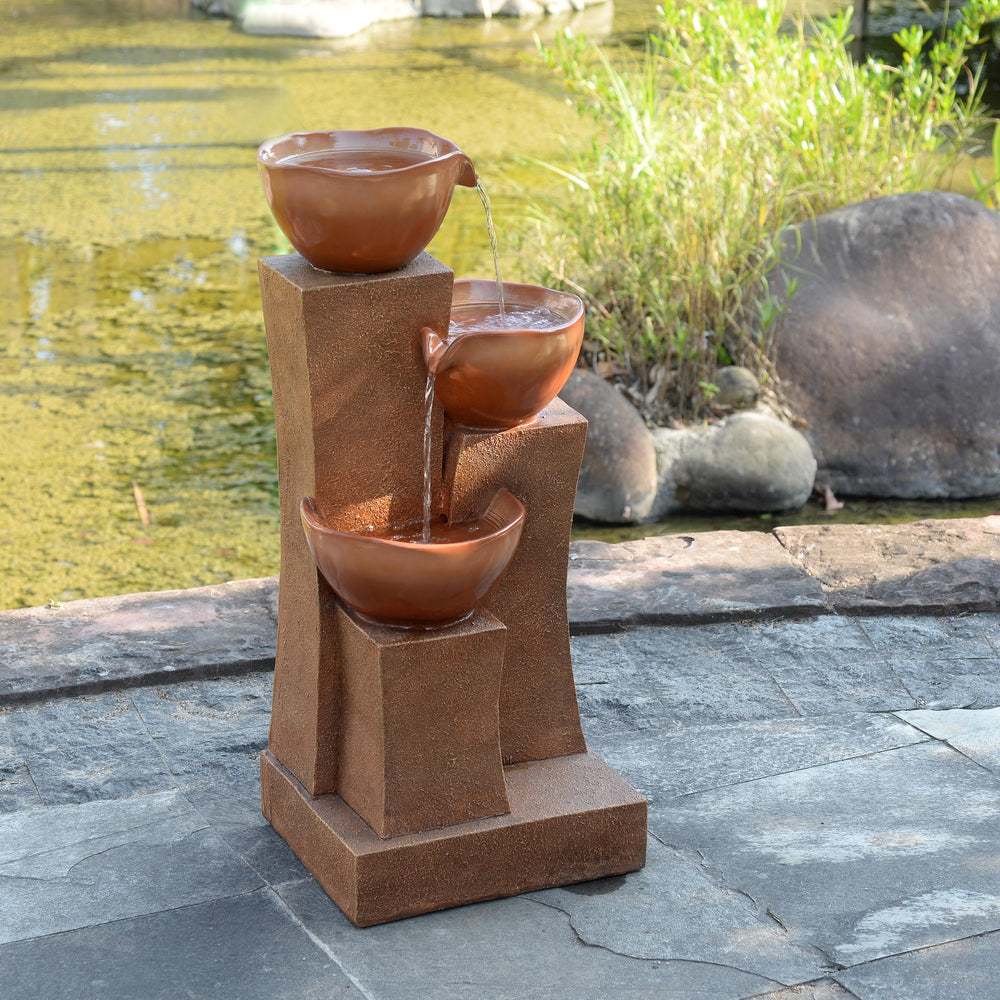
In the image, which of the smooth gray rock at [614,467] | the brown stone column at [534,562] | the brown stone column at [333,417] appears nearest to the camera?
the brown stone column at [333,417]

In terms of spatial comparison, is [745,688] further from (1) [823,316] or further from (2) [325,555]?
(1) [823,316]

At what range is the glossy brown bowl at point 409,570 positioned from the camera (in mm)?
1784

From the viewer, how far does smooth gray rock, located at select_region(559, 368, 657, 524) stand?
3965 mm

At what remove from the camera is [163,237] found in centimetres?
598

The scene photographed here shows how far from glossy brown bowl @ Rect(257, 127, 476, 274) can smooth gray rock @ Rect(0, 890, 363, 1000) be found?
0.94 meters

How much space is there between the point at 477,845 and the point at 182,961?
1.44 ft

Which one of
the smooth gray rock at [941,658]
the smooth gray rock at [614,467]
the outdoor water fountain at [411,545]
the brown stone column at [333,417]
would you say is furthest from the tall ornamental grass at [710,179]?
the brown stone column at [333,417]

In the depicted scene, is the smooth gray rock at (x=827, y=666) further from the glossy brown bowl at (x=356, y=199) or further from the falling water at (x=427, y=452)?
the glossy brown bowl at (x=356, y=199)

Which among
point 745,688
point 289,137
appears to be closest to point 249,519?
point 745,688

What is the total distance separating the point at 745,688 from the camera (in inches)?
104

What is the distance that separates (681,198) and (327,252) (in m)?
2.59

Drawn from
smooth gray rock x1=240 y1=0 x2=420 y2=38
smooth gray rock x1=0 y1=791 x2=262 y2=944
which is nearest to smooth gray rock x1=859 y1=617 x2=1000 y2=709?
smooth gray rock x1=0 y1=791 x2=262 y2=944

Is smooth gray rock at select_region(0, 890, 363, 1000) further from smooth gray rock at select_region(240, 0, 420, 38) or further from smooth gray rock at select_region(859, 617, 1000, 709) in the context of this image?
smooth gray rock at select_region(240, 0, 420, 38)

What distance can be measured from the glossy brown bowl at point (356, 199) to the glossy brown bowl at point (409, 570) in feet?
1.20
